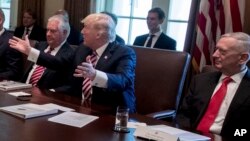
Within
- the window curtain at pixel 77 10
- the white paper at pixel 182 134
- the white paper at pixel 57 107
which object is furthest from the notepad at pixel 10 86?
the window curtain at pixel 77 10

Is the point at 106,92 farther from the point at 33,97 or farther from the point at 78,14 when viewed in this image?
the point at 78,14

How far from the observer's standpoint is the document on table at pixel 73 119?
1.80 meters

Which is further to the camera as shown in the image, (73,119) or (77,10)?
(77,10)

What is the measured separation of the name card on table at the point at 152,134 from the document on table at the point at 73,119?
0.28 m

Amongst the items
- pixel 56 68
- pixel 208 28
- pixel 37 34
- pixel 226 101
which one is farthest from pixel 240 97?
pixel 37 34

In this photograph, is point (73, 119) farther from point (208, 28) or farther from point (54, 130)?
point (208, 28)

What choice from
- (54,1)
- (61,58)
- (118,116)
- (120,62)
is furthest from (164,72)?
(54,1)

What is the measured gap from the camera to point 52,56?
9.36 ft

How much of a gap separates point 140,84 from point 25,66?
3.63 ft

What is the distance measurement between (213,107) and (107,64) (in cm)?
73

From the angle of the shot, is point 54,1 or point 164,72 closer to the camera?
point 164,72

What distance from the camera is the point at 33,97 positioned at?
2.31m

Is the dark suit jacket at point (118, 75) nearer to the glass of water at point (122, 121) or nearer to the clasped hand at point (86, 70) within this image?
the clasped hand at point (86, 70)

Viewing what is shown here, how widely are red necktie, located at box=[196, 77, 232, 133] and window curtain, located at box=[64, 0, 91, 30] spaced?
301cm
